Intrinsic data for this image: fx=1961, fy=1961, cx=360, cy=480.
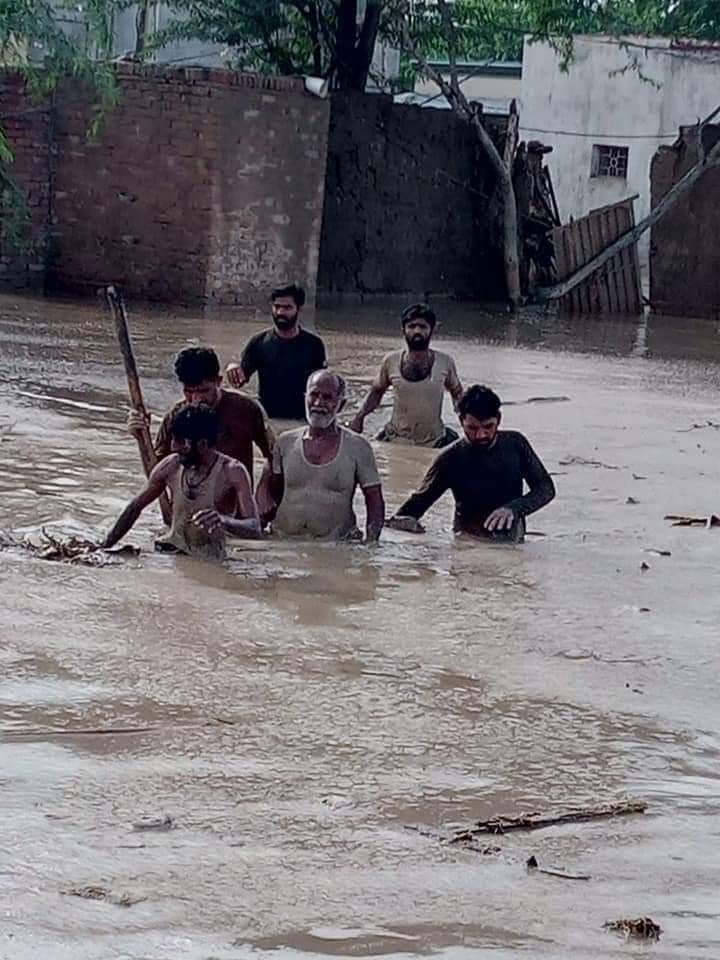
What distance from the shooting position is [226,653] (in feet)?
23.0

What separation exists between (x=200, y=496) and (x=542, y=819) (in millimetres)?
3744

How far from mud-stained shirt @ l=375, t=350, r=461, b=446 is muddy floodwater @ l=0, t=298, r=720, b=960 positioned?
90 cm

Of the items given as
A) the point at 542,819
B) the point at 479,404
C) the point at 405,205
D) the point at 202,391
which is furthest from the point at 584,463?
the point at 405,205

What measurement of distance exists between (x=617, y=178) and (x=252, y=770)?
28788 millimetres

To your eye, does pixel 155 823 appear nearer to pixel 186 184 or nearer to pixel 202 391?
pixel 202 391

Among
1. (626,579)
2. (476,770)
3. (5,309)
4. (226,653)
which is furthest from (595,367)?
(476,770)

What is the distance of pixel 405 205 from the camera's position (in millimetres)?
24734

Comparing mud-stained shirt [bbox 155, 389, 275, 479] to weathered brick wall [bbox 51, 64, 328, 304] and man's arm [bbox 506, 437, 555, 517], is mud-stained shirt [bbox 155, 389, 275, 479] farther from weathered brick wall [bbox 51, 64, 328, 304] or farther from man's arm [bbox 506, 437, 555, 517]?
weathered brick wall [bbox 51, 64, 328, 304]

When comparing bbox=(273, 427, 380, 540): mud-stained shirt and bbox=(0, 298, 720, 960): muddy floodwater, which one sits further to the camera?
bbox=(273, 427, 380, 540): mud-stained shirt

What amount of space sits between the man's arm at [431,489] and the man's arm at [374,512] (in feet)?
1.10

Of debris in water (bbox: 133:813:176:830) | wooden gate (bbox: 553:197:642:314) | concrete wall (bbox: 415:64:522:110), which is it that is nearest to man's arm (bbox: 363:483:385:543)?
debris in water (bbox: 133:813:176:830)

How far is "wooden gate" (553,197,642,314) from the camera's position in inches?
1002

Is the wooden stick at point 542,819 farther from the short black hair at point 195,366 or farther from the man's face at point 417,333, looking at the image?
the man's face at point 417,333

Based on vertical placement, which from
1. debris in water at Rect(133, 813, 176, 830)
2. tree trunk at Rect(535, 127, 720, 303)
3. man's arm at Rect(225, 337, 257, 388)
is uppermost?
tree trunk at Rect(535, 127, 720, 303)
